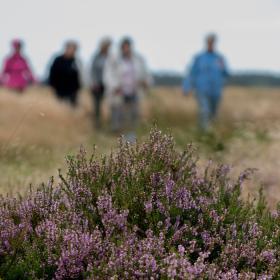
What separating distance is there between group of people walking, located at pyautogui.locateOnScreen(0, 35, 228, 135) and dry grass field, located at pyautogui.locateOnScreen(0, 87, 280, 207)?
0.45 meters

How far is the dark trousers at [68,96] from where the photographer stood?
16.7 meters

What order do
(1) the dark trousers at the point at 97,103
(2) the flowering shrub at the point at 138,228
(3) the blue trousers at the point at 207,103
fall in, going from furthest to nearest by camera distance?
(1) the dark trousers at the point at 97,103 < (3) the blue trousers at the point at 207,103 < (2) the flowering shrub at the point at 138,228

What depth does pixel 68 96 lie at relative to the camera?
55.3ft

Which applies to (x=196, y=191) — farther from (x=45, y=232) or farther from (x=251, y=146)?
(x=251, y=146)

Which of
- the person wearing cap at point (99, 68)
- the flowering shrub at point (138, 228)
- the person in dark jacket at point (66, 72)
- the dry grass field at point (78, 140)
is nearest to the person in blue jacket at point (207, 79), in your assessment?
the dry grass field at point (78, 140)

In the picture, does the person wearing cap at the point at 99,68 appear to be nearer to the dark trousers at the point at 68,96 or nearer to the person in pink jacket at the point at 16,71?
the dark trousers at the point at 68,96

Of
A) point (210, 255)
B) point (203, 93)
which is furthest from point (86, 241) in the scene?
point (203, 93)

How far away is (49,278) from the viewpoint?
14.0 feet

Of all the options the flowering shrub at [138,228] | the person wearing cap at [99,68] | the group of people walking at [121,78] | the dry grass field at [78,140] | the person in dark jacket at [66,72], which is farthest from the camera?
the person wearing cap at [99,68]

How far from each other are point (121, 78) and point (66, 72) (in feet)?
3.84

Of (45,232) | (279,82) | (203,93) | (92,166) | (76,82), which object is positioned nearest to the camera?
(45,232)

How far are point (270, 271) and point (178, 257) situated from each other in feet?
1.62

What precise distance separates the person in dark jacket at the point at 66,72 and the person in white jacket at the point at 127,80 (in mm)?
690

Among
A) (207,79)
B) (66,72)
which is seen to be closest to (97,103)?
(66,72)
